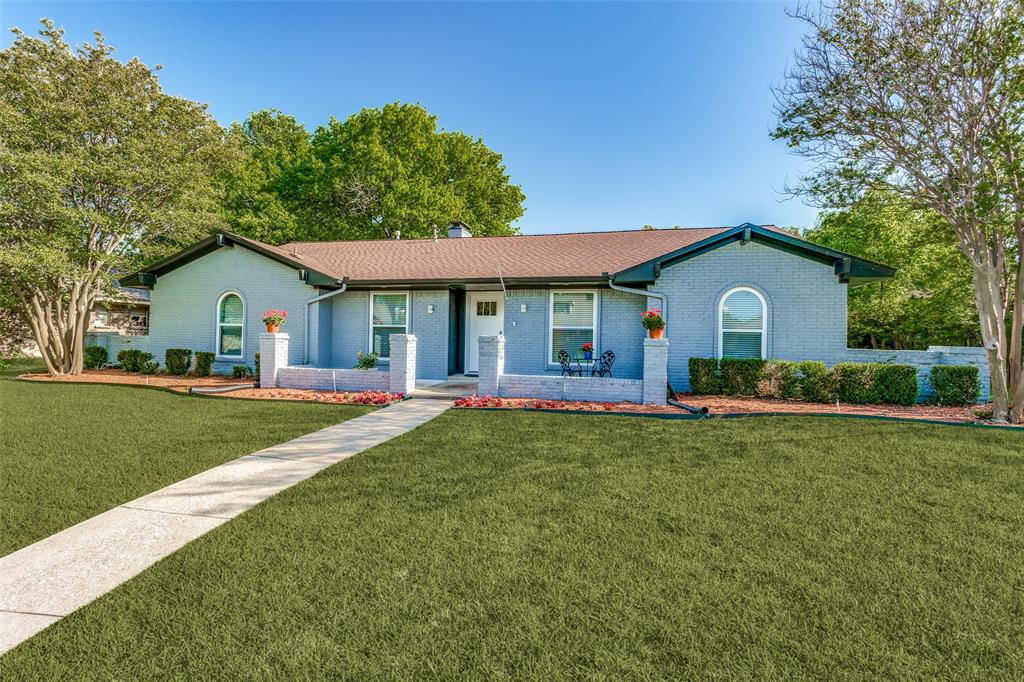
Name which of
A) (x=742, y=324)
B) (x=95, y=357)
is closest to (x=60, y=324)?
(x=95, y=357)

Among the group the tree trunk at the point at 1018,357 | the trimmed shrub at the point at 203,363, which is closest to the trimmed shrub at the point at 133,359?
the trimmed shrub at the point at 203,363

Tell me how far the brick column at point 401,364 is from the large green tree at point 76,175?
1011 centimetres

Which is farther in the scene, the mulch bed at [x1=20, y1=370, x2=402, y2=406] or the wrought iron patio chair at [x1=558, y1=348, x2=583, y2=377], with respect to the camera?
the wrought iron patio chair at [x1=558, y1=348, x2=583, y2=377]

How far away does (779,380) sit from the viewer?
10.1 m

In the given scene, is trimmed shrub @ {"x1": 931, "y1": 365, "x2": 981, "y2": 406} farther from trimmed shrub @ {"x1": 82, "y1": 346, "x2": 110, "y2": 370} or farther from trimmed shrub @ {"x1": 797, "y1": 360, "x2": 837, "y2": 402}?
trimmed shrub @ {"x1": 82, "y1": 346, "x2": 110, "y2": 370}

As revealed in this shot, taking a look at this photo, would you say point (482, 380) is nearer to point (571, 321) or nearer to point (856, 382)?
point (571, 321)

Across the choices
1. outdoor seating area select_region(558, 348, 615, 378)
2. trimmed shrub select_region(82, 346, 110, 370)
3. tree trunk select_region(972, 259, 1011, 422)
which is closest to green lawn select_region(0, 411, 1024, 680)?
tree trunk select_region(972, 259, 1011, 422)

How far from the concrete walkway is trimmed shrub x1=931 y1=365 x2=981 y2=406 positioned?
11210mm

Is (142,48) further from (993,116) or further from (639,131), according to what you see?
(993,116)

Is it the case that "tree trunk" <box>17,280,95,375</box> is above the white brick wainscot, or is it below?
above

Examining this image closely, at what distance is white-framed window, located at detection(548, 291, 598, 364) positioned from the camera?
12.7 meters

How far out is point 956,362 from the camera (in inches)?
386

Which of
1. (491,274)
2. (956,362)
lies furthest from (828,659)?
(491,274)

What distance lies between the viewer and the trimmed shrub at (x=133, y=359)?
14453 mm
